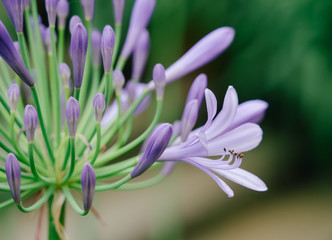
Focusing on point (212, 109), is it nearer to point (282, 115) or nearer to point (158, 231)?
Result: point (158, 231)

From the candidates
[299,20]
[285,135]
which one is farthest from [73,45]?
[285,135]

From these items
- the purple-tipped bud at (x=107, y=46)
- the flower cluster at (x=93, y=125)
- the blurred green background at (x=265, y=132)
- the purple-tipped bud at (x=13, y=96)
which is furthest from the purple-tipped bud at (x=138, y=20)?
the blurred green background at (x=265, y=132)

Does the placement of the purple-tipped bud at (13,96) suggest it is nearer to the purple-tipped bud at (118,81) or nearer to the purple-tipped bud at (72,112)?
the purple-tipped bud at (72,112)

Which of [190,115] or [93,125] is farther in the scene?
[93,125]

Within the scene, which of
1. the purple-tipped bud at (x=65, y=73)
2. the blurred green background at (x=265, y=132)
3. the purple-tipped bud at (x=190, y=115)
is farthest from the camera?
the blurred green background at (x=265, y=132)

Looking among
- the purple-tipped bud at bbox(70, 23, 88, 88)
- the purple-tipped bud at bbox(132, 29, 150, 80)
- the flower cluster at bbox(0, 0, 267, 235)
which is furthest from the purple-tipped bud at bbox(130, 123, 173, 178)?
the purple-tipped bud at bbox(132, 29, 150, 80)

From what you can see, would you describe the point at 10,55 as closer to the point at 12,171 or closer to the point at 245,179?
the point at 12,171

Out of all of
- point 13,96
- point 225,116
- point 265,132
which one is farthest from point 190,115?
point 265,132
